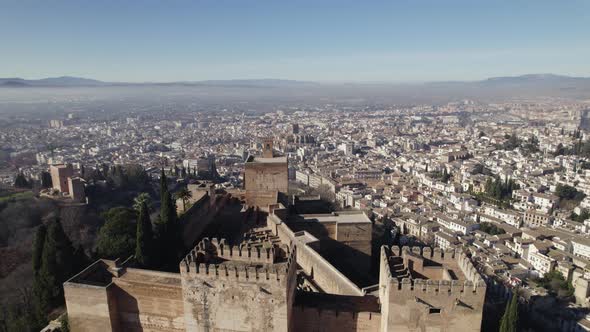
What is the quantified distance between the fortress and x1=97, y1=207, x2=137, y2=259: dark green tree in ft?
14.1

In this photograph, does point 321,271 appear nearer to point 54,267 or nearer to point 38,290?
point 54,267

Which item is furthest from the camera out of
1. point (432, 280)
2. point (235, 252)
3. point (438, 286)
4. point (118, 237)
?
point (118, 237)

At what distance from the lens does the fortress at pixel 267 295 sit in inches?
393

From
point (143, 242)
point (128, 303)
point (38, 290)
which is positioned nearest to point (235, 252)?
point (128, 303)

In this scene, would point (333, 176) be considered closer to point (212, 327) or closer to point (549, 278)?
point (549, 278)

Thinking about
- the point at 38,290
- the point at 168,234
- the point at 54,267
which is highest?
the point at 168,234

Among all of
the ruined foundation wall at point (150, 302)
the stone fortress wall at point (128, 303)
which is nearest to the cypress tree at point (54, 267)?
the stone fortress wall at point (128, 303)

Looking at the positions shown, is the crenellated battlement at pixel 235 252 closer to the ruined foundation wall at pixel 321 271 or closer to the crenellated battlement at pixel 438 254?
the ruined foundation wall at pixel 321 271

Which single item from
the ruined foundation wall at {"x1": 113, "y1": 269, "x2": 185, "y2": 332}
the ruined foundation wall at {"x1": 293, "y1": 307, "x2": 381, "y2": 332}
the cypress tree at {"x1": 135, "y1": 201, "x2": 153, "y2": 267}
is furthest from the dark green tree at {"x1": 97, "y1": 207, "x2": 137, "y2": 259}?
the ruined foundation wall at {"x1": 293, "y1": 307, "x2": 381, "y2": 332}

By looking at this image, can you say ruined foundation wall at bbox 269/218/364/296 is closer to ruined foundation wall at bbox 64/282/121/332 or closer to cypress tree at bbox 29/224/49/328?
ruined foundation wall at bbox 64/282/121/332

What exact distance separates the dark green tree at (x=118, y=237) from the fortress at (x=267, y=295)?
14.1ft

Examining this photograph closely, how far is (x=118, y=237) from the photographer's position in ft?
61.6

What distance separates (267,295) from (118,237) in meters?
10.9

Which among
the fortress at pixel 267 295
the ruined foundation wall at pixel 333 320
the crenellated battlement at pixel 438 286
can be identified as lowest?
the ruined foundation wall at pixel 333 320
